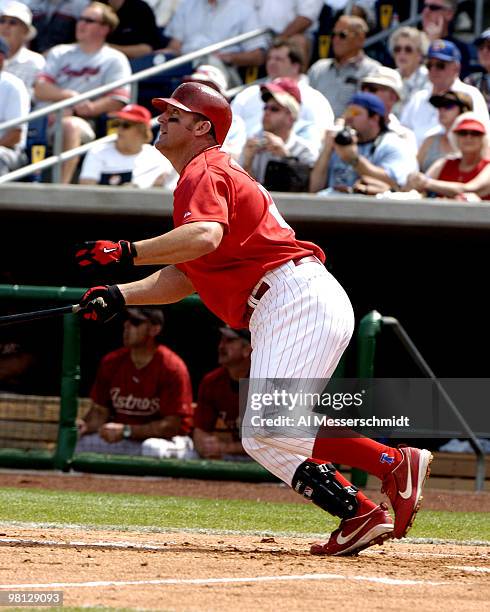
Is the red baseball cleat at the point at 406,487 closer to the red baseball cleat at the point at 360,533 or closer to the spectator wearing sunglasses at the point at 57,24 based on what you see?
the red baseball cleat at the point at 360,533

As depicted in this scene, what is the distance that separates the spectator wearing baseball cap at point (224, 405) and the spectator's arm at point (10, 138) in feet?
9.04

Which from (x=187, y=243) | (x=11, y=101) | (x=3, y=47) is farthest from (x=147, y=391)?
(x=187, y=243)

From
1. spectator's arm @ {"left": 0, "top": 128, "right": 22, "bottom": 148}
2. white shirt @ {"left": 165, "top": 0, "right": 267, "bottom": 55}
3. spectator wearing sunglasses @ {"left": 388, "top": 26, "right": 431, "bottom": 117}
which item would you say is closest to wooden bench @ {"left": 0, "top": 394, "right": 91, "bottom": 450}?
spectator's arm @ {"left": 0, "top": 128, "right": 22, "bottom": 148}

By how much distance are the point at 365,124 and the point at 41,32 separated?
15.6 feet

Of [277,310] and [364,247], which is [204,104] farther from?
[364,247]

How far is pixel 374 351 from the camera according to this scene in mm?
8953

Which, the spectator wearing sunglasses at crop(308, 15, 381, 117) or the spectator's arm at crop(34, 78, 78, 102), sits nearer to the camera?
the spectator wearing sunglasses at crop(308, 15, 381, 117)

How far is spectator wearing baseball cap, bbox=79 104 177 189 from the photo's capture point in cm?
1023

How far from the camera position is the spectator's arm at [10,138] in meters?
10.8

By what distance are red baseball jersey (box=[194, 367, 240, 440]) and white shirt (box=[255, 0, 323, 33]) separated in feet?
13.8

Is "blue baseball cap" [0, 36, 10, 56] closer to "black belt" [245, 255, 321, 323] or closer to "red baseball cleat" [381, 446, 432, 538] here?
"black belt" [245, 255, 321, 323]

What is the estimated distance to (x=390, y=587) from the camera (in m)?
4.16

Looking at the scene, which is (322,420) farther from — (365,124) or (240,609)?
(365,124)

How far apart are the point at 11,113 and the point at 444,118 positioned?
381 centimetres
